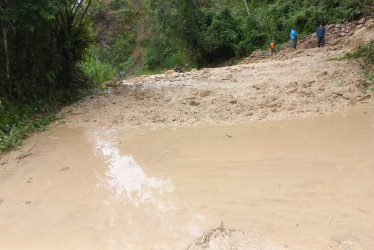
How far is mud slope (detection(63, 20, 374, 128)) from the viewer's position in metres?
5.39

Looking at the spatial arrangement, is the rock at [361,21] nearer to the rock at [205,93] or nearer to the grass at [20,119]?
the rock at [205,93]

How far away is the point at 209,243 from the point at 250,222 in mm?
405

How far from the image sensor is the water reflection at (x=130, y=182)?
3.23 metres

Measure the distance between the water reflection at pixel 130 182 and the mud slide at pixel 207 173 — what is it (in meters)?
0.02

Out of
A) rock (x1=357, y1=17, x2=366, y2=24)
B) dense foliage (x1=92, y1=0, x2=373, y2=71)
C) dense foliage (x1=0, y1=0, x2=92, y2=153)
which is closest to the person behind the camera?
dense foliage (x1=0, y1=0, x2=92, y2=153)

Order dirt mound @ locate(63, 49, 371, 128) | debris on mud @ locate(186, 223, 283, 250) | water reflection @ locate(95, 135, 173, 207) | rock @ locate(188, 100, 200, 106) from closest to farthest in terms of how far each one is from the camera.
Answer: debris on mud @ locate(186, 223, 283, 250), water reflection @ locate(95, 135, 173, 207), dirt mound @ locate(63, 49, 371, 128), rock @ locate(188, 100, 200, 106)

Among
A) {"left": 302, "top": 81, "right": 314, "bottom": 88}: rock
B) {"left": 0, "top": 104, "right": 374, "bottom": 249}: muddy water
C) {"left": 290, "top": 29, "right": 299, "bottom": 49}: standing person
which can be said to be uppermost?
{"left": 290, "top": 29, "right": 299, "bottom": 49}: standing person

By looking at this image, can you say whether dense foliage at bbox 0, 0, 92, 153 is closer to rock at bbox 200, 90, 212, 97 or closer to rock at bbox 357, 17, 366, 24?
rock at bbox 200, 90, 212, 97

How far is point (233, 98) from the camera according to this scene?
20.3 feet

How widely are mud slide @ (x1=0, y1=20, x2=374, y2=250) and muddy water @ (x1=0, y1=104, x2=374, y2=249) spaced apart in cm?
1

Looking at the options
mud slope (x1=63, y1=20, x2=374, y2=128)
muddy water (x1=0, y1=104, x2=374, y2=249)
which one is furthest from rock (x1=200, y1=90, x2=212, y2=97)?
muddy water (x1=0, y1=104, x2=374, y2=249)

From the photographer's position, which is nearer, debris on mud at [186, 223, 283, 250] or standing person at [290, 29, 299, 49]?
debris on mud at [186, 223, 283, 250]

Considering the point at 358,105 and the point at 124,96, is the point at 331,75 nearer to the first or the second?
the point at 358,105

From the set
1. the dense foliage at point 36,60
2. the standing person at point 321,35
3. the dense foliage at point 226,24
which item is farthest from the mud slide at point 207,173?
the dense foliage at point 226,24
